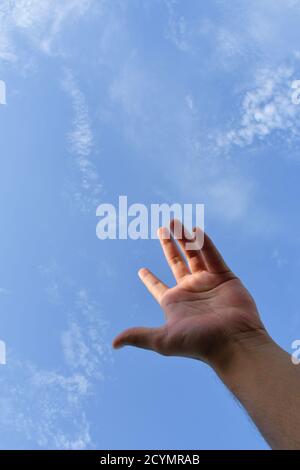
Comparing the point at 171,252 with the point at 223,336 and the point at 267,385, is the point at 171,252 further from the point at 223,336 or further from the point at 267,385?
the point at 267,385

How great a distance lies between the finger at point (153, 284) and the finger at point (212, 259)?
2.00ft

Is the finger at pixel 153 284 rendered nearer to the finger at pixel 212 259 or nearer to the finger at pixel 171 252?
the finger at pixel 171 252

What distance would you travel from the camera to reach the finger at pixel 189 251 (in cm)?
511

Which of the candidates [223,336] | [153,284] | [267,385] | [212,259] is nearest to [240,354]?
[223,336]

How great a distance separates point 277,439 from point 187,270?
239cm

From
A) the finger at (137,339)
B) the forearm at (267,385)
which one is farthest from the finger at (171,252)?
the forearm at (267,385)

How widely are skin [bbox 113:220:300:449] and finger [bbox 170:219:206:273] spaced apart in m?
0.01

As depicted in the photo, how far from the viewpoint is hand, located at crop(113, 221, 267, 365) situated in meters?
4.07

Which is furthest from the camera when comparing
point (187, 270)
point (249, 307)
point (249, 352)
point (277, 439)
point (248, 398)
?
point (187, 270)

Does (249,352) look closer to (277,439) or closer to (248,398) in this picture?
(248,398)

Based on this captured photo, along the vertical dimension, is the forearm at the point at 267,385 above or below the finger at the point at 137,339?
below

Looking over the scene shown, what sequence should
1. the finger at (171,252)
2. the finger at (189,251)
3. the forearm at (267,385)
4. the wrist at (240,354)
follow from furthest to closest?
the finger at (171,252) → the finger at (189,251) → the wrist at (240,354) → the forearm at (267,385)
